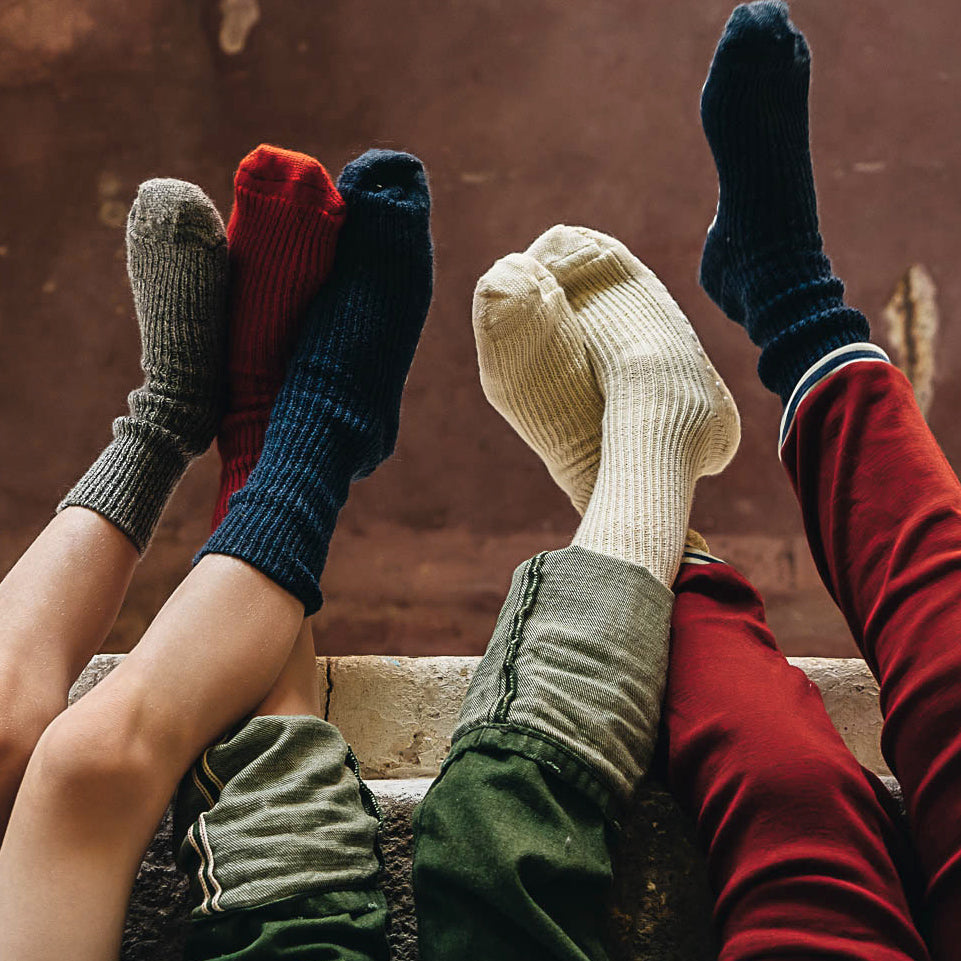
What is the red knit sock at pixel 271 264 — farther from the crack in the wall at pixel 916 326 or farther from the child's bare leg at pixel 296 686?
the crack in the wall at pixel 916 326

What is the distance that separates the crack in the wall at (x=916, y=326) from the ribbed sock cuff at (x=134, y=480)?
1.31m

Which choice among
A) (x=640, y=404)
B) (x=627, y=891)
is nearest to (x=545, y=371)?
(x=640, y=404)

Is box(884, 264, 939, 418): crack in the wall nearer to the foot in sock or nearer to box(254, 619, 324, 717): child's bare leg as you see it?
the foot in sock

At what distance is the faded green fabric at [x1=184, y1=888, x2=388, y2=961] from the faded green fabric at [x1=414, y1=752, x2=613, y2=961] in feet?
0.10

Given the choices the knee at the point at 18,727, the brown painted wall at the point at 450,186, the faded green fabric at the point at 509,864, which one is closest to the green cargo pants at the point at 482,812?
the faded green fabric at the point at 509,864

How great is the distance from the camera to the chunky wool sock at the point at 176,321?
78 centimetres

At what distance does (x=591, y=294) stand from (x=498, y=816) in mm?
577

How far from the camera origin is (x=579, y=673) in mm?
534

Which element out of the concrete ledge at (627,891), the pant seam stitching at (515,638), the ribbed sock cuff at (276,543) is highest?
the ribbed sock cuff at (276,543)

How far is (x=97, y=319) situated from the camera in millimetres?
1661

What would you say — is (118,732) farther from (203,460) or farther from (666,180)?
(666,180)

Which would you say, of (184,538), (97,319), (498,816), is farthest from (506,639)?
(97,319)

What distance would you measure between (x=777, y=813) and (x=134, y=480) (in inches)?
21.1

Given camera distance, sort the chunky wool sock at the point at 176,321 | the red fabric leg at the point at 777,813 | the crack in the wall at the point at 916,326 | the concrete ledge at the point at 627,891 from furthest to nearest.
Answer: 1. the crack in the wall at the point at 916,326
2. the chunky wool sock at the point at 176,321
3. the concrete ledge at the point at 627,891
4. the red fabric leg at the point at 777,813
